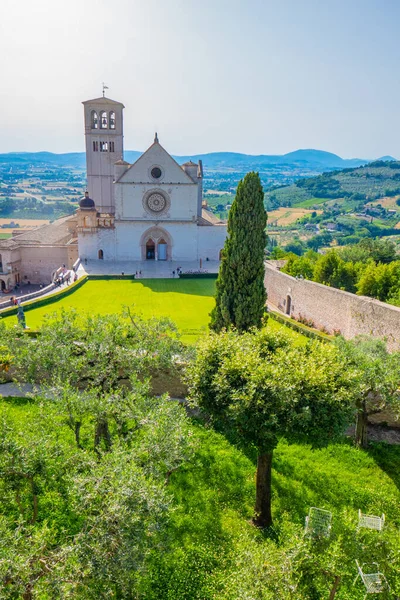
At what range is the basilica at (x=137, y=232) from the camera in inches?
1742

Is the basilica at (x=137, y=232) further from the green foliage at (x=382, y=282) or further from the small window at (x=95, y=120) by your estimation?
the green foliage at (x=382, y=282)

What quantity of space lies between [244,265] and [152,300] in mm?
14788

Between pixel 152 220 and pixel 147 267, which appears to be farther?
pixel 152 220

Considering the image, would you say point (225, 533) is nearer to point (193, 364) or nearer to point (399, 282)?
point (193, 364)

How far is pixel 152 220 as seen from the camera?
4566 cm

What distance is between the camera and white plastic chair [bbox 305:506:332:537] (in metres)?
8.14

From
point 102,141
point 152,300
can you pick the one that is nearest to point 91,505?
point 152,300

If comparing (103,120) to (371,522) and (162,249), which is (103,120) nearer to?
(162,249)

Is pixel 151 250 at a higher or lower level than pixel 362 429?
higher

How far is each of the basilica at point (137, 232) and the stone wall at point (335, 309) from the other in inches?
579

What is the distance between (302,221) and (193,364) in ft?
513

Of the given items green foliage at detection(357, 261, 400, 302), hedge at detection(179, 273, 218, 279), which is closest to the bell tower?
hedge at detection(179, 273, 218, 279)

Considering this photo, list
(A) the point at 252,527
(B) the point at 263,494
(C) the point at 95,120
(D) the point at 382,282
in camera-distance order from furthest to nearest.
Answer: (C) the point at 95,120 < (D) the point at 382,282 < (B) the point at 263,494 < (A) the point at 252,527

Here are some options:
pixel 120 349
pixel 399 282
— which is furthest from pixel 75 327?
pixel 399 282
